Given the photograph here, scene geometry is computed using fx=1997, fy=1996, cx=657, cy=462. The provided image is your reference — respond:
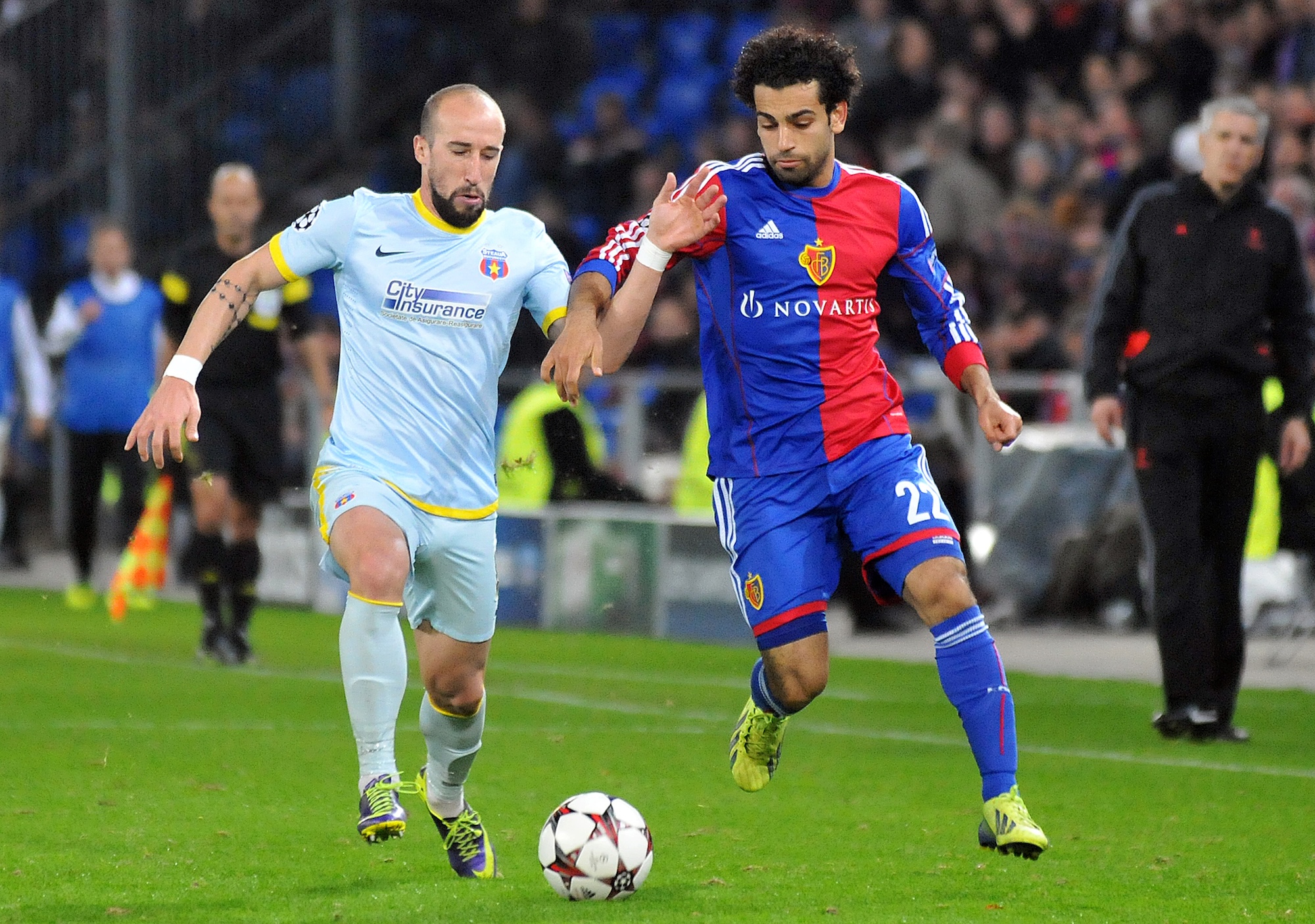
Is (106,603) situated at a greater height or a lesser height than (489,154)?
lesser

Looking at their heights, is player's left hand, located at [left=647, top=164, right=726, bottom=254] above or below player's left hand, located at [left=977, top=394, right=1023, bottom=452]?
above

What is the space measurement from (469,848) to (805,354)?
65.7 inches

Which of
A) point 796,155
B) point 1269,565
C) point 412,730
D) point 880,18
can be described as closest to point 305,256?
point 796,155

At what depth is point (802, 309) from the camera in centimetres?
565

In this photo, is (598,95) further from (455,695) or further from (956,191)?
(455,695)

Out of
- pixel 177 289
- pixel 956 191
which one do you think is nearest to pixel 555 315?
pixel 177 289

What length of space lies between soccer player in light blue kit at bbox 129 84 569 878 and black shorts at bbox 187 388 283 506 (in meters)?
4.96

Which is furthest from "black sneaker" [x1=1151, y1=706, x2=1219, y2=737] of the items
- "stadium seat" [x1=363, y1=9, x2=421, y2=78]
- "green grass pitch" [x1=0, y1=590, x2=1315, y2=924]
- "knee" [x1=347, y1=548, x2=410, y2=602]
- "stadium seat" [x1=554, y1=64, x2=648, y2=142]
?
"stadium seat" [x1=363, y1=9, x2=421, y2=78]

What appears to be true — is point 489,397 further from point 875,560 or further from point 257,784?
point 257,784

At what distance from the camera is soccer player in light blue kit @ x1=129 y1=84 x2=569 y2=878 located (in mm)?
5480

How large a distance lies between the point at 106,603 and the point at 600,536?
12.8 feet

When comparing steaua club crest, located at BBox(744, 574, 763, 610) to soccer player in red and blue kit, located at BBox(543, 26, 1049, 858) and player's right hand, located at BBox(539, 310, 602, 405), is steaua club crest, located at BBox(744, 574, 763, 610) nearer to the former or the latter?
soccer player in red and blue kit, located at BBox(543, 26, 1049, 858)

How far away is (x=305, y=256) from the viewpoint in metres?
5.62

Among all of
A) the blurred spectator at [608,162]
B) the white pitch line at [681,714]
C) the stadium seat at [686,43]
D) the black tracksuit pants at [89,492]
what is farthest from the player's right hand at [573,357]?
the stadium seat at [686,43]
